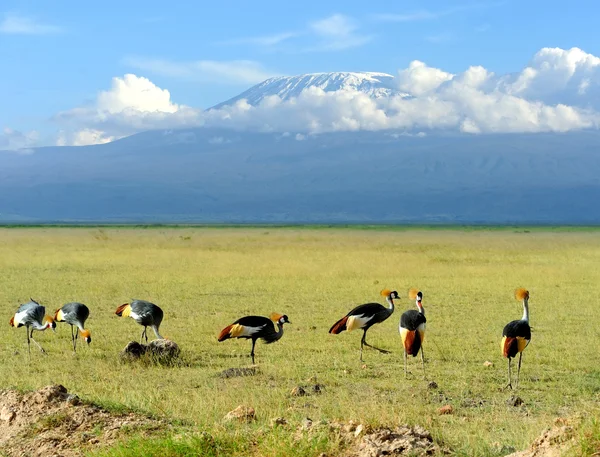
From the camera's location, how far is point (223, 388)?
37.0 feet

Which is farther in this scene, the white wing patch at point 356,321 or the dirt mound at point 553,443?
the white wing patch at point 356,321

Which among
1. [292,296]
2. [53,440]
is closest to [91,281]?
[292,296]

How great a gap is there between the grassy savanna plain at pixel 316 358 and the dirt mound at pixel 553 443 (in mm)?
167

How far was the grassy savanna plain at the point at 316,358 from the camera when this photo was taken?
8211mm

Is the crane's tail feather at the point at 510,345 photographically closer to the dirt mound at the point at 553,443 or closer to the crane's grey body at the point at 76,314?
the dirt mound at the point at 553,443

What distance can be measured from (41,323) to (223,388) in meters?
4.53

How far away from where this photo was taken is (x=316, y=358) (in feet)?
45.9

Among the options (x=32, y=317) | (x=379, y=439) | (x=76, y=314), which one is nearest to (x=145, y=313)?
(x=76, y=314)

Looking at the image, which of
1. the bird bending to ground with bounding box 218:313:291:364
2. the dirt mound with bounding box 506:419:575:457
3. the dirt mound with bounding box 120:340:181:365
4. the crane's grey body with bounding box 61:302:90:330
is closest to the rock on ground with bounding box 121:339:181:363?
the dirt mound with bounding box 120:340:181:365

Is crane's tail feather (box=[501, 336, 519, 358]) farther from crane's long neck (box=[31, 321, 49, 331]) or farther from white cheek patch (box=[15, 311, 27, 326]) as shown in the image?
white cheek patch (box=[15, 311, 27, 326])

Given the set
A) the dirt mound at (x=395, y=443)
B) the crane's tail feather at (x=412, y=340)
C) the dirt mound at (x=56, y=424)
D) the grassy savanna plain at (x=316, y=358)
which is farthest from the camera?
the crane's tail feather at (x=412, y=340)

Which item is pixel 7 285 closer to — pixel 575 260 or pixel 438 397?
pixel 438 397

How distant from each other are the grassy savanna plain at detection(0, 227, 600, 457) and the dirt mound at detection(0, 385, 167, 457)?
45 cm

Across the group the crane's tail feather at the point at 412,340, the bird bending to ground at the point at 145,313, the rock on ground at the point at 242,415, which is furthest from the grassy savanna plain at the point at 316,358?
the bird bending to ground at the point at 145,313
